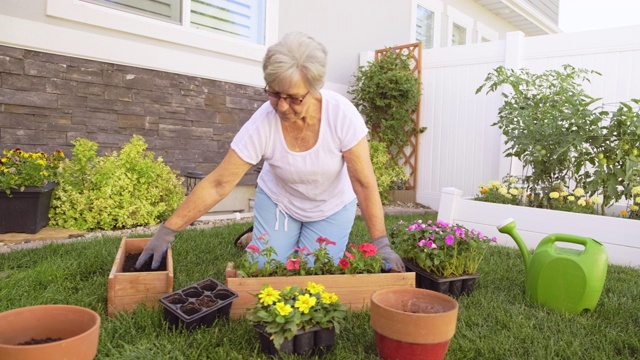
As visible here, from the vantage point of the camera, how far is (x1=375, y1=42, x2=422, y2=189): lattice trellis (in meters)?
6.16

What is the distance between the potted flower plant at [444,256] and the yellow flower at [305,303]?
34.5 inches

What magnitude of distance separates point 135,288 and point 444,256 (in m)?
1.41

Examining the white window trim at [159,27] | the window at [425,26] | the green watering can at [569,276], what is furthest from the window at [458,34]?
the green watering can at [569,276]

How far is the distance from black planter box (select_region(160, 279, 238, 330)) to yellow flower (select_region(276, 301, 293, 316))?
0.32 m

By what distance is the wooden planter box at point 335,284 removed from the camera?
1.99 metres

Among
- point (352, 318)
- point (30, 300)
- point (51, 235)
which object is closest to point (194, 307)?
point (352, 318)

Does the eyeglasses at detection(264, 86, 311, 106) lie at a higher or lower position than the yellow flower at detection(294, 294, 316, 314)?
higher

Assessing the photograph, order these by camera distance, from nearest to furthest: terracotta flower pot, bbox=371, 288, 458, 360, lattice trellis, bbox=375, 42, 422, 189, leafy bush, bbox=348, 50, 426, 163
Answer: terracotta flower pot, bbox=371, 288, 458, 360, leafy bush, bbox=348, 50, 426, 163, lattice trellis, bbox=375, 42, 422, 189

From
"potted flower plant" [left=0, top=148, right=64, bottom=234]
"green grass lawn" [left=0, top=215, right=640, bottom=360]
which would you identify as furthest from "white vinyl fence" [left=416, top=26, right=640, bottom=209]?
"potted flower plant" [left=0, top=148, right=64, bottom=234]

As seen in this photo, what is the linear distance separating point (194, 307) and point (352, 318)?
64 cm

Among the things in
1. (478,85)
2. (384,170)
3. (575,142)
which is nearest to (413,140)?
(384,170)

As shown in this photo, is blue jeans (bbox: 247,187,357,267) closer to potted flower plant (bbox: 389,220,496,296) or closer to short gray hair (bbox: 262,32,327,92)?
potted flower plant (bbox: 389,220,496,296)

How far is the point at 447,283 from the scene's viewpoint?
2.34 meters

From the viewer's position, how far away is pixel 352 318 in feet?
6.63
